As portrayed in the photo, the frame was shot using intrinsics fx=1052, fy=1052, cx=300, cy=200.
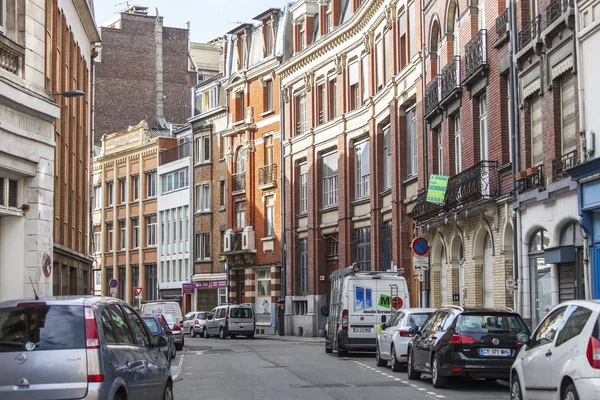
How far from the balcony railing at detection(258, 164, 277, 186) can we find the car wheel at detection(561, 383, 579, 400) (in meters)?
44.9

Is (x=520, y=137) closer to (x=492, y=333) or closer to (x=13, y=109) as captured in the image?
(x=492, y=333)

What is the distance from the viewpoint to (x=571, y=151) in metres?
22.6

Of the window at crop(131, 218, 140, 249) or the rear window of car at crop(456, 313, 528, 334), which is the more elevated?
the window at crop(131, 218, 140, 249)

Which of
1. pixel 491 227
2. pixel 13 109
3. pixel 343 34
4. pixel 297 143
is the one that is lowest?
pixel 491 227

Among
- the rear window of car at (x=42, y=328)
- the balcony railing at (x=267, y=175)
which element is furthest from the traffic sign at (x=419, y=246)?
the balcony railing at (x=267, y=175)

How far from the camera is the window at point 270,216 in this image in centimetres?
5703

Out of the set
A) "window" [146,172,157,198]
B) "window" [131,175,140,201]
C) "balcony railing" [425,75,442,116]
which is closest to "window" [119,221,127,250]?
"window" [131,175,140,201]

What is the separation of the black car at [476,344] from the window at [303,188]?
33.8 metres

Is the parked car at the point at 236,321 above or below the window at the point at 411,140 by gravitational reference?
below

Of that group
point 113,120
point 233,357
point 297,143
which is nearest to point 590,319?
point 233,357

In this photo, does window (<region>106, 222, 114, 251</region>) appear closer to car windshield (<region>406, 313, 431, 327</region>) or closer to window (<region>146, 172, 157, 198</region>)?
window (<region>146, 172, 157, 198</region>)

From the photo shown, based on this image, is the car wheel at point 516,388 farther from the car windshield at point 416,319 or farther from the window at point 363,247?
the window at point 363,247

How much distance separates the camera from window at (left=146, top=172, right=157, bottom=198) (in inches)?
2862

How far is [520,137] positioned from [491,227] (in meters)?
3.27
